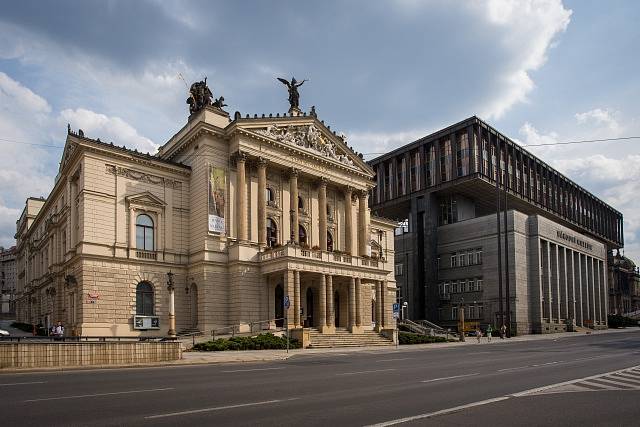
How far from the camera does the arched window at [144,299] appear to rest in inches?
1828

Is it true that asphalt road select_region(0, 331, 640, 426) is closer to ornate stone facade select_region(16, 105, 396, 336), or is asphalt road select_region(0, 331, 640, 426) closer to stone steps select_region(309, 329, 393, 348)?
ornate stone facade select_region(16, 105, 396, 336)

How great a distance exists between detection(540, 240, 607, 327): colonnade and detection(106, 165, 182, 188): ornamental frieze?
53.7m

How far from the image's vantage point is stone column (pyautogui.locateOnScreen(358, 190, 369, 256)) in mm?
60250

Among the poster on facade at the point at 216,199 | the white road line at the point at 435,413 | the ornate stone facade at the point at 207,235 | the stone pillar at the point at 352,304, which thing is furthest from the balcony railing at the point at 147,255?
the white road line at the point at 435,413

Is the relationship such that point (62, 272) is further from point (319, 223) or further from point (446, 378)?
point (446, 378)

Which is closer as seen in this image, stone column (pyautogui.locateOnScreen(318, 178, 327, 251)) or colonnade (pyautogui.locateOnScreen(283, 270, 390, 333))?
colonnade (pyautogui.locateOnScreen(283, 270, 390, 333))

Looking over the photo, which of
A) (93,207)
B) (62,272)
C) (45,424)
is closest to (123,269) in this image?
(93,207)

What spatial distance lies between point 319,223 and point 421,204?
113 feet

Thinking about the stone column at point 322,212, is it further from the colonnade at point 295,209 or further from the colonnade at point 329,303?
the colonnade at point 329,303

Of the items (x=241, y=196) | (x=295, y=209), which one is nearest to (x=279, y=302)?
(x=295, y=209)

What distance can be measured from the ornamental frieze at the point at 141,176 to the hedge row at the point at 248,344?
16.2 m

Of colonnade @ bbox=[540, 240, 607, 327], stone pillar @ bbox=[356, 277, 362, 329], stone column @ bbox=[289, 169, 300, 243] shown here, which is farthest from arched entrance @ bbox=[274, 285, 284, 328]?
colonnade @ bbox=[540, 240, 607, 327]

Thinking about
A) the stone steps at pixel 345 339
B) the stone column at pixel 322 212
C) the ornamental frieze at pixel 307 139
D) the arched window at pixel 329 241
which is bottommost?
the stone steps at pixel 345 339

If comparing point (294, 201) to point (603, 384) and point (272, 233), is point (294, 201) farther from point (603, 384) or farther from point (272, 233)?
point (603, 384)
